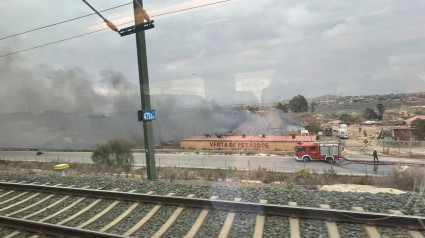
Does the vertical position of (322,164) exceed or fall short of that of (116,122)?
it falls short

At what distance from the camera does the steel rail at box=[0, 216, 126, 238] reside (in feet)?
10.8

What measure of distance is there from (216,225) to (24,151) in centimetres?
2741

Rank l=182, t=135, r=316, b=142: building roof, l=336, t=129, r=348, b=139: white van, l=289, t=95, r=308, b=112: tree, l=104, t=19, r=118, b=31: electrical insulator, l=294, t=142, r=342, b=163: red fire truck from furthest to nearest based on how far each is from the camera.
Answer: l=182, t=135, r=316, b=142: building roof
l=294, t=142, r=342, b=163: red fire truck
l=289, t=95, r=308, b=112: tree
l=336, t=129, r=348, b=139: white van
l=104, t=19, r=118, b=31: electrical insulator

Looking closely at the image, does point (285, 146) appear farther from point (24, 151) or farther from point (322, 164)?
point (24, 151)

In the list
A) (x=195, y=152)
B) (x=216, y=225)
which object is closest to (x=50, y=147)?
(x=195, y=152)

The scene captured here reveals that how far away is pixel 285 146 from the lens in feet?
42.8

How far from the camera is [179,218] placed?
12.6ft

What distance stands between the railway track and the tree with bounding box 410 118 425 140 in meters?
3.48

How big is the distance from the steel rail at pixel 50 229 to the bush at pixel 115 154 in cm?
821

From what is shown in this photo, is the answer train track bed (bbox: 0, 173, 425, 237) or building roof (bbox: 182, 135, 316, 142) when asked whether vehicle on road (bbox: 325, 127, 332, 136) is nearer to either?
building roof (bbox: 182, 135, 316, 142)

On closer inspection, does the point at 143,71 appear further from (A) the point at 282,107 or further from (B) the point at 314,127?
(B) the point at 314,127

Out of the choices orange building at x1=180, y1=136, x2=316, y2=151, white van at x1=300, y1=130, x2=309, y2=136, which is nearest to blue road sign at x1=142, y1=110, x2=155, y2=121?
orange building at x1=180, y1=136, x2=316, y2=151

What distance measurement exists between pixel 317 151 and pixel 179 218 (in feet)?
32.4

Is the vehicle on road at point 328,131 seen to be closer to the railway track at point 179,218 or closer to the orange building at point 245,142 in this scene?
the orange building at point 245,142
